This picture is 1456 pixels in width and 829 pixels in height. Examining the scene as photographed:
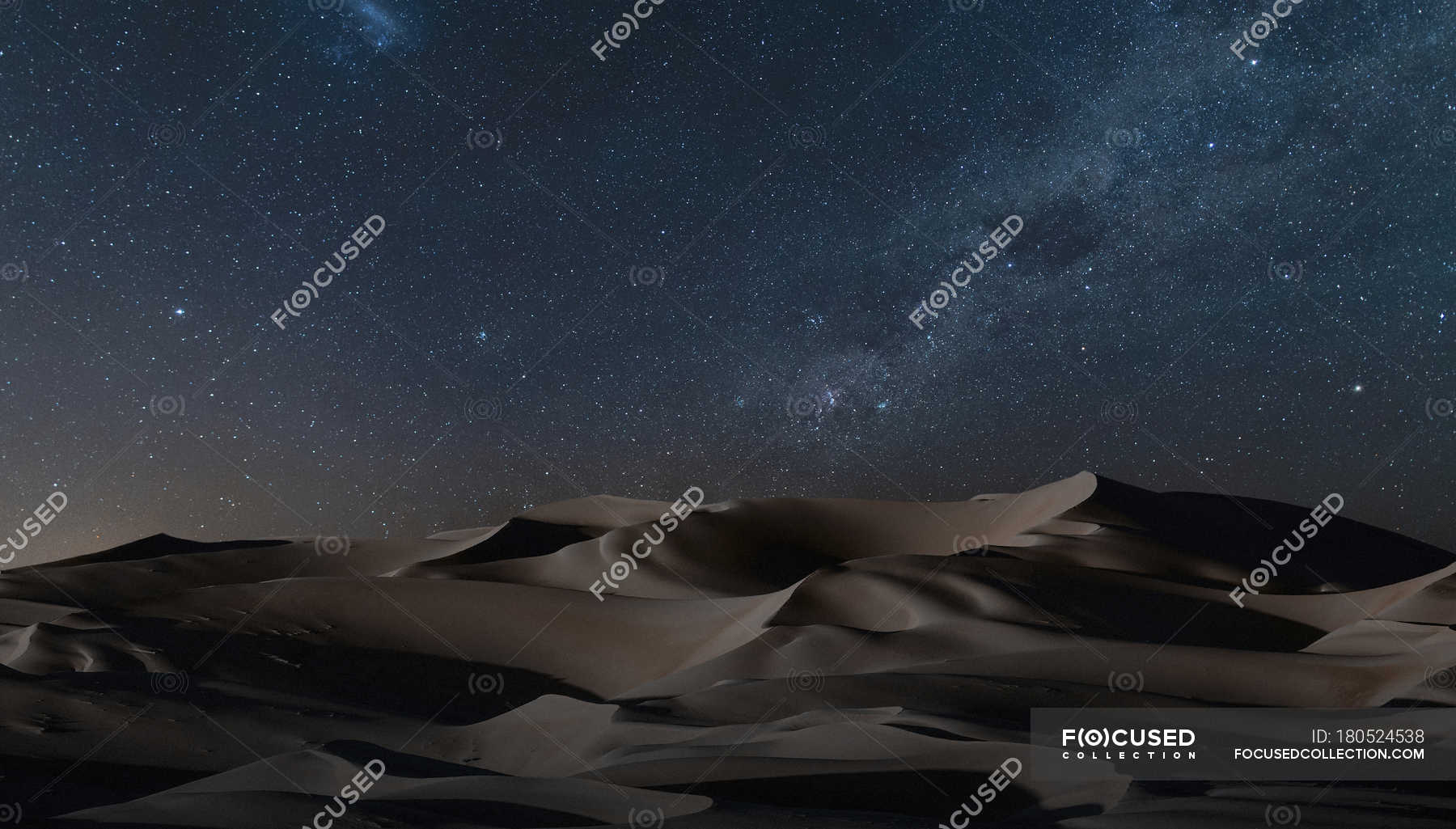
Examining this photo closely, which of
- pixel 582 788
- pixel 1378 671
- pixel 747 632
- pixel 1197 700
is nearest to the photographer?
pixel 582 788

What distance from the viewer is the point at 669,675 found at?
8000 mm

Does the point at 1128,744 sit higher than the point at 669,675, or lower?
lower

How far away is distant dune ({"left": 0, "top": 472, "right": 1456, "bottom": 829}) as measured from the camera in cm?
404

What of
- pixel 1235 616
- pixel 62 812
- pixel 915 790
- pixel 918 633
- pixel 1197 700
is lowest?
pixel 62 812

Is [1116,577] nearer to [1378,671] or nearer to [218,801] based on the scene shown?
[1378,671]

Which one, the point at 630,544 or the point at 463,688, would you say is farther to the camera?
the point at 630,544

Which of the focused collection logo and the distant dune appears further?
the focused collection logo

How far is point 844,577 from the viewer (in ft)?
35.4

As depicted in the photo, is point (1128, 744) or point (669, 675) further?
point (669, 675)

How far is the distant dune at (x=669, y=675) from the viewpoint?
4.04 meters

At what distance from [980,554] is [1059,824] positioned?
888cm

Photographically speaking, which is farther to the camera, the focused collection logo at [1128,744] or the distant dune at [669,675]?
the focused collection logo at [1128,744]

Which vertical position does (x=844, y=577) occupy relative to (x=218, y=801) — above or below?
above

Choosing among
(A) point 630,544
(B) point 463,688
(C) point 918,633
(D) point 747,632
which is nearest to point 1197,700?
(C) point 918,633
